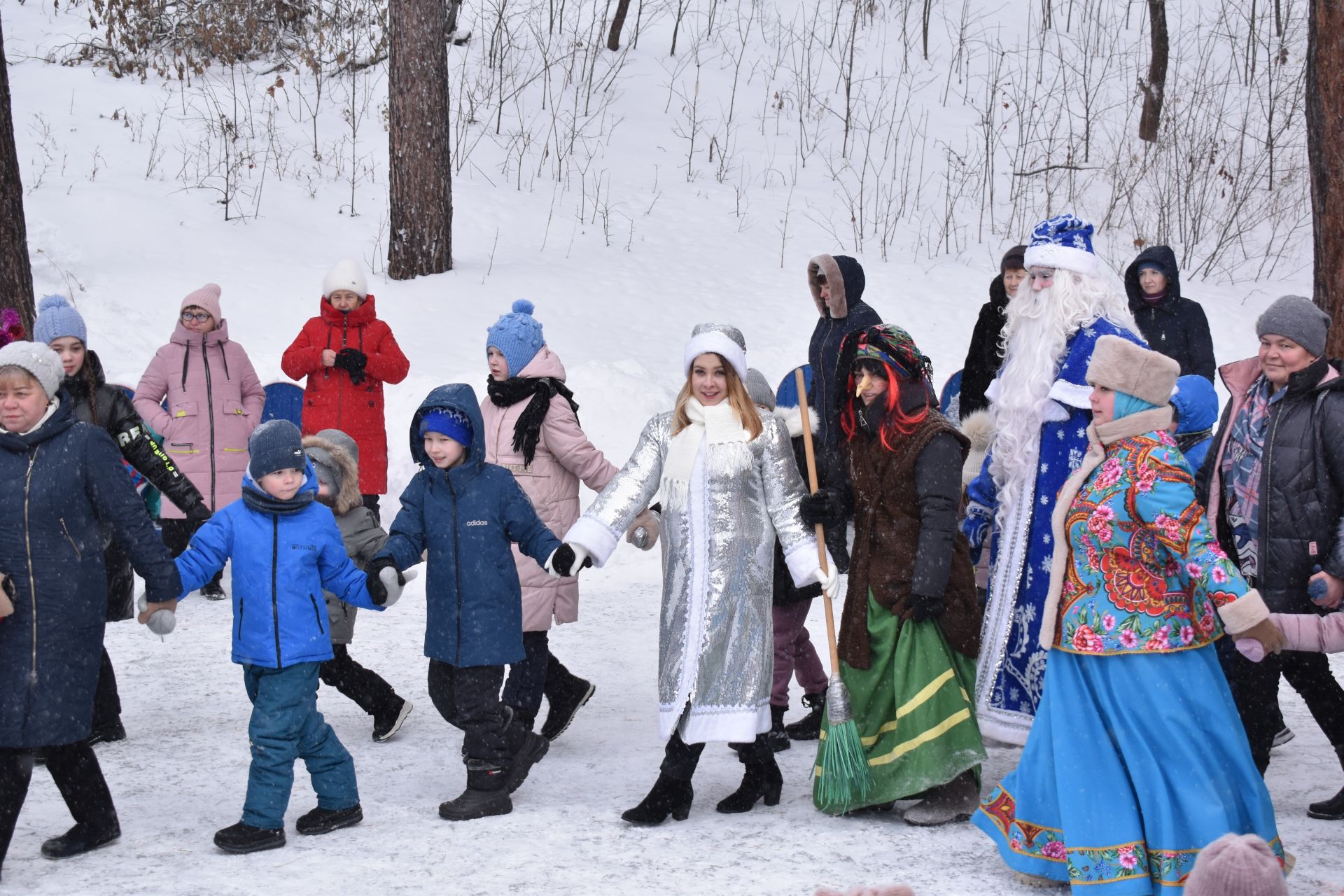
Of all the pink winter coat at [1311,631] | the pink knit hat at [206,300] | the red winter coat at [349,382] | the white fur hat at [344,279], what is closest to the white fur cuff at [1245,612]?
the pink winter coat at [1311,631]

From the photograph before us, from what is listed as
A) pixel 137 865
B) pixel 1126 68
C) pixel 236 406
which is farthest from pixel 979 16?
pixel 137 865

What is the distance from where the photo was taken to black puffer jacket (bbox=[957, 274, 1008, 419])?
698 cm

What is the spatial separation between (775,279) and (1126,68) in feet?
25.1

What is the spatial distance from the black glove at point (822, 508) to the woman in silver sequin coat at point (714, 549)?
10cm

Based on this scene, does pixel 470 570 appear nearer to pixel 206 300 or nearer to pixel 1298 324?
pixel 1298 324

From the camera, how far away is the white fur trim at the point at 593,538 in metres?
4.92

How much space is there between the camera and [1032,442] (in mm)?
5004

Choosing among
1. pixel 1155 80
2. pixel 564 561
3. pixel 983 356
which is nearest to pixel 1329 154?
Result: pixel 983 356

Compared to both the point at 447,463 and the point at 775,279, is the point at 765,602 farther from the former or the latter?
the point at 775,279

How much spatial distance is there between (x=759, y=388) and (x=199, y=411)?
363 cm

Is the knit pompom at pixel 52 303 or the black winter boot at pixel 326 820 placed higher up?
the knit pompom at pixel 52 303

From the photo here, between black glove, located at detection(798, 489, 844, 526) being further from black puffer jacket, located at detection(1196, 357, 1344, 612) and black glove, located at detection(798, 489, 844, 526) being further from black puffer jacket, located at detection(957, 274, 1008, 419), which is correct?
black puffer jacket, located at detection(957, 274, 1008, 419)

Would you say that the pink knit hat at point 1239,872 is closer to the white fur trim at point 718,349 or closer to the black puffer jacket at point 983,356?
the white fur trim at point 718,349

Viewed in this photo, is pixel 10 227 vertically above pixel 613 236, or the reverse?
pixel 613 236
